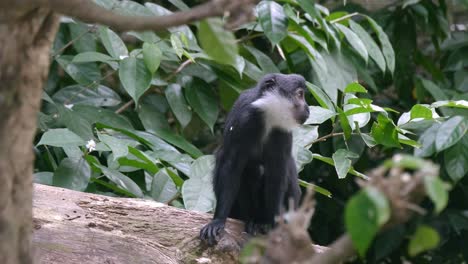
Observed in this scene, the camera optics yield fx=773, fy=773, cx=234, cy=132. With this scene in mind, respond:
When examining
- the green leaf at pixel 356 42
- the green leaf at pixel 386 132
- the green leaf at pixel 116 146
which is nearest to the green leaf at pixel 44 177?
the green leaf at pixel 116 146

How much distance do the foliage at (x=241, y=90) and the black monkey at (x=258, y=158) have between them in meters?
0.31

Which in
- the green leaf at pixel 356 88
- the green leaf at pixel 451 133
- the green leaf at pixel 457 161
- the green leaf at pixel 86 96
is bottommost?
the green leaf at pixel 457 161

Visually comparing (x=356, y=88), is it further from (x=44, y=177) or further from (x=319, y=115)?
(x=44, y=177)

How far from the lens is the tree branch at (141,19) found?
1534mm

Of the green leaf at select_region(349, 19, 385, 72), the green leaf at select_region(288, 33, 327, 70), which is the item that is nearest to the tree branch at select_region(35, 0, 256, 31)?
the green leaf at select_region(288, 33, 327, 70)

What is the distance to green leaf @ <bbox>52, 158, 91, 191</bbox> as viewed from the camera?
4.79m

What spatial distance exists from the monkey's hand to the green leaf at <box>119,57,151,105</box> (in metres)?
1.26

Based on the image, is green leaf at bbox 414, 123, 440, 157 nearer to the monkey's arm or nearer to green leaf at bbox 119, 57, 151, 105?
the monkey's arm

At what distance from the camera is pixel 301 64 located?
6.20 m

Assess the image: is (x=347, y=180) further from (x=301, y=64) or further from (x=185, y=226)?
(x=185, y=226)

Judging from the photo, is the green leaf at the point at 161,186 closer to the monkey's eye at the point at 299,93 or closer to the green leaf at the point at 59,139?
the green leaf at the point at 59,139

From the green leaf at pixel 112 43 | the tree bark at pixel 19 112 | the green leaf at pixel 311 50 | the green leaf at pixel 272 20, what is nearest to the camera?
the tree bark at pixel 19 112

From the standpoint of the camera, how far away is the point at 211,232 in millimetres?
4000

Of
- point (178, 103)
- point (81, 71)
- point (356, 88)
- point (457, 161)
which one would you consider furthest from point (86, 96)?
point (457, 161)
